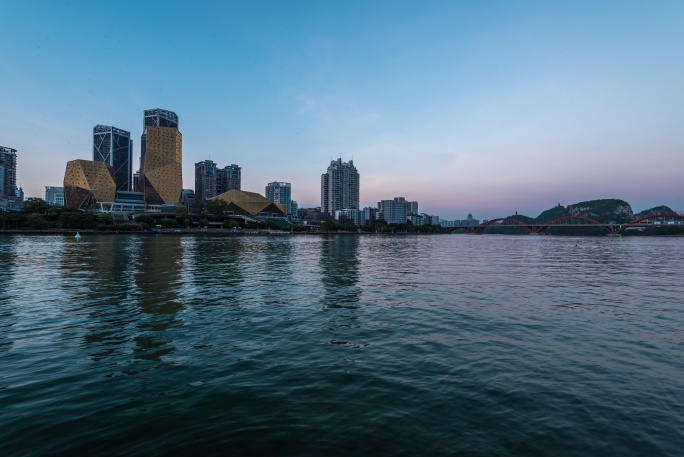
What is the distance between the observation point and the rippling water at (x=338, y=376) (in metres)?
6.93

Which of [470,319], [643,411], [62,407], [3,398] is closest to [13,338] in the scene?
[3,398]

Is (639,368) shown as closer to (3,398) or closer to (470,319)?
(470,319)

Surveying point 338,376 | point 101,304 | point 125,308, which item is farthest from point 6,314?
point 338,376

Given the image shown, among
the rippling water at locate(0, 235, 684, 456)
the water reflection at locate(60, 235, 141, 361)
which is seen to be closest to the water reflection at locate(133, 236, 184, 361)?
the rippling water at locate(0, 235, 684, 456)

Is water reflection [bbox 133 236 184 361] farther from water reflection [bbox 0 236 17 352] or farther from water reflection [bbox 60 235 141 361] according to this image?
water reflection [bbox 0 236 17 352]

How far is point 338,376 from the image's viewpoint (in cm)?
995

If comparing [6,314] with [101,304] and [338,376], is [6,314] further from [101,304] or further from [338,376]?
[338,376]

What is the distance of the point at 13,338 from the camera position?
13.0 metres

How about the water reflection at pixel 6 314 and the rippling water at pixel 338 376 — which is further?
the water reflection at pixel 6 314

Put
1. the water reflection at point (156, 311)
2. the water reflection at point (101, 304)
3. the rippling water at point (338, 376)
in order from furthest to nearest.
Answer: the water reflection at point (101, 304) < the water reflection at point (156, 311) < the rippling water at point (338, 376)

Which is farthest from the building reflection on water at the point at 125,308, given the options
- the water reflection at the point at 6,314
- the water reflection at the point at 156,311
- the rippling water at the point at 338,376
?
the water reflection at the point at 6,314

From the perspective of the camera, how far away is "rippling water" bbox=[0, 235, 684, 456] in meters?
6.93

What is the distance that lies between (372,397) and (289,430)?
7.65ft

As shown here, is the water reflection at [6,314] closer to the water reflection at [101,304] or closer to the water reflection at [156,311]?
the water reflection at [101,304]
